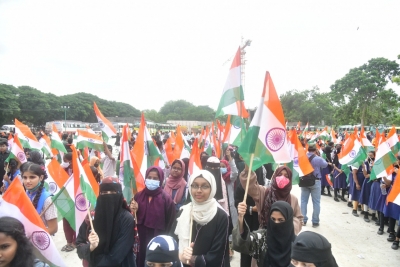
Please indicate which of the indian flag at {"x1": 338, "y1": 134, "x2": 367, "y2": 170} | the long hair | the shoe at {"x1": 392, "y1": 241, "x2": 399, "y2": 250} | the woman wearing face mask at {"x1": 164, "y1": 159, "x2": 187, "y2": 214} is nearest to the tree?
the indian flag at {"x1": 338, "y1": 134, "x2": 367, "y2": 170}

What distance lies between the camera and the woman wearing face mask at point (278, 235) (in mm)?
2574

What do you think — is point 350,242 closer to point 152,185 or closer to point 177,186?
point 177,186

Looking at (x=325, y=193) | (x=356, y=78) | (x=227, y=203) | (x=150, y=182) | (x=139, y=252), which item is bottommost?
(x=325, y=193)

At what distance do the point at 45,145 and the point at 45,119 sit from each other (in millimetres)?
53373

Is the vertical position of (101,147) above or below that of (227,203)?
above

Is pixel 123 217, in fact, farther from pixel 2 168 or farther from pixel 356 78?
pixel 356 78

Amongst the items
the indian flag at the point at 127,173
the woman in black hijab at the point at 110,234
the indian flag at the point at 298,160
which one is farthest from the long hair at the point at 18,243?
the indian flag at the point at 298,160

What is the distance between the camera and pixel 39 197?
3.07 metres

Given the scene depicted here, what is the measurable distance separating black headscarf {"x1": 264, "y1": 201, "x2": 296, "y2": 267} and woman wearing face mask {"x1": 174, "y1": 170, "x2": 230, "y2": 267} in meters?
0.39

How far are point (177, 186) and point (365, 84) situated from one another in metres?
32.3

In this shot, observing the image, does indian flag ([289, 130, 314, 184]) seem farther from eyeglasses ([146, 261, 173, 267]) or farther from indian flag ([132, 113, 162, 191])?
eyeglasses ([146, 261, 173, 267])

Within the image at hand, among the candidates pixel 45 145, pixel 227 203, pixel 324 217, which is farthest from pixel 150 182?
pixel 45 145

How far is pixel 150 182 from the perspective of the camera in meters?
3.32

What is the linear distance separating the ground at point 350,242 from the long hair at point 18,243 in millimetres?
2929
